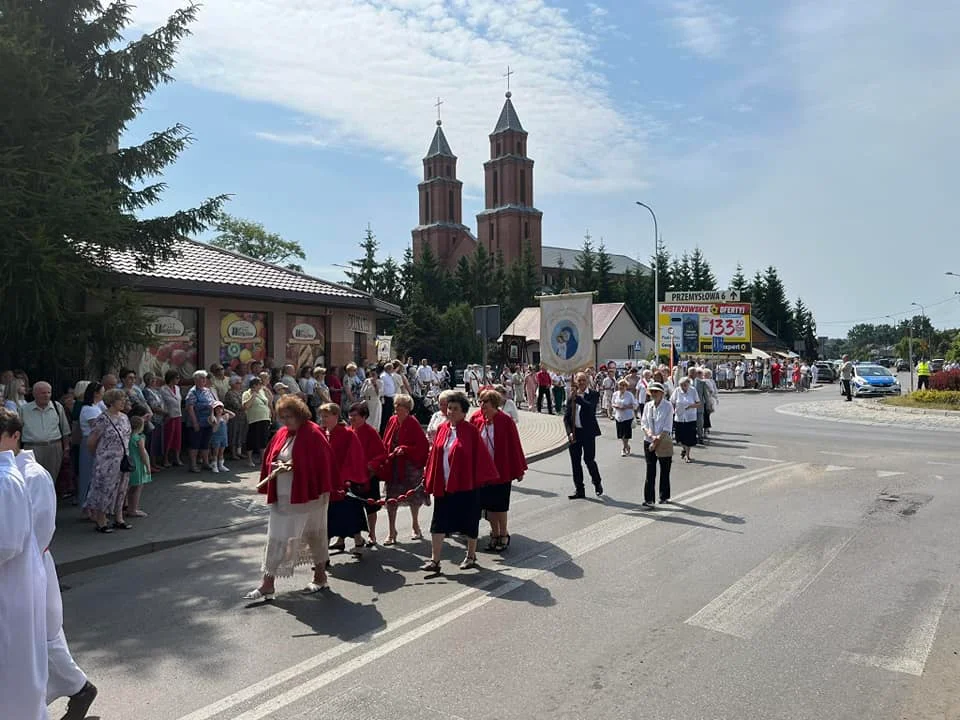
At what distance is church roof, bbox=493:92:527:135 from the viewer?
105062 millimetres

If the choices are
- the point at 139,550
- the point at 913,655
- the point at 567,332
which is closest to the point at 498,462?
the point at 139,550

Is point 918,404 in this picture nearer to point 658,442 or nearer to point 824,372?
point 658,442

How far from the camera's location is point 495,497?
768cm

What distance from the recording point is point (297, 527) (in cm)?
633

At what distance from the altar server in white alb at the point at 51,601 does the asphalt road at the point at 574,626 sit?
35cm

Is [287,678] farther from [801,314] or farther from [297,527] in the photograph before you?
[801,314]

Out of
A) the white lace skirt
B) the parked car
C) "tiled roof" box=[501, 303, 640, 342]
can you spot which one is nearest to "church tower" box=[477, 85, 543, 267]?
"tiled roof" box=[501, 303, 640, 342]

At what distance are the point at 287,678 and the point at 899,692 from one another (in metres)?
3.58

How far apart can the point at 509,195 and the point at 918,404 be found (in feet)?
270

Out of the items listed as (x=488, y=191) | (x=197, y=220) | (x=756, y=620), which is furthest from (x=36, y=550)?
(x=488, y=191)

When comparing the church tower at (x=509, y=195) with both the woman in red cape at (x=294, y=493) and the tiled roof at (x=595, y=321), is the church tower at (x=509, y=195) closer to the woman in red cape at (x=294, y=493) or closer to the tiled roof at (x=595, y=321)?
the tiled roof at (x=595, y=321)

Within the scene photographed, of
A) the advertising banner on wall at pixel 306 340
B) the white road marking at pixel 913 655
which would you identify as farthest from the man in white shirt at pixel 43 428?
the white road marking at pixel 913 655

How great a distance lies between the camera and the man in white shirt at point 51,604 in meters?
3.55

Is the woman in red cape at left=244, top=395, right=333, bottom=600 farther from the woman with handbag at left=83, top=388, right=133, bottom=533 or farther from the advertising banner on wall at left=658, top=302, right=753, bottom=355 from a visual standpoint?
the advertising banner on wall at left=658, top=302, right=753, bottom=355
